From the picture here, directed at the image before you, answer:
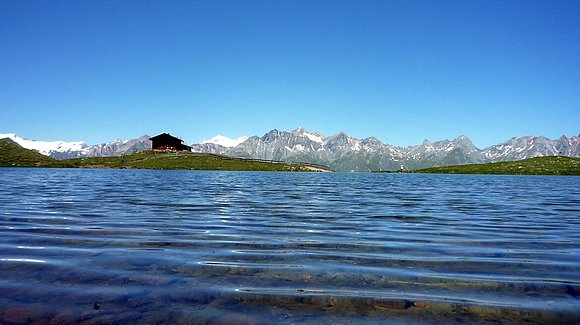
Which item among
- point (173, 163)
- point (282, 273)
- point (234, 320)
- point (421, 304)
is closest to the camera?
point (234, 320)

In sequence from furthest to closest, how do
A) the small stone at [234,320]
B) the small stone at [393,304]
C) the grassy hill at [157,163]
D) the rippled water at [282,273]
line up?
the grassy hill at [157,163] < the small stone at [393,304] < the rippled water at [282,273] < the small stone at [234,320]

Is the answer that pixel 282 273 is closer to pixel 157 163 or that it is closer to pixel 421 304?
pixel 421 304

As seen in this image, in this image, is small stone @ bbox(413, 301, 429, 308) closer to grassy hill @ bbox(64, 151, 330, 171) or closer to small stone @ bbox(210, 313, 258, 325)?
small stone @ bbox(210, 313, 258, 325)

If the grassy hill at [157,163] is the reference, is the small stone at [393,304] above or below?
below

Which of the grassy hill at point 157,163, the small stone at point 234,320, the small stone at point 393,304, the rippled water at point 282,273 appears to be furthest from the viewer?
the grassy hill at point 157,163

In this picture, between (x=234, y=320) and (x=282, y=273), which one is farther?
(x=282, y=273)

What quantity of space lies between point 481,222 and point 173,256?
15720 millimetres

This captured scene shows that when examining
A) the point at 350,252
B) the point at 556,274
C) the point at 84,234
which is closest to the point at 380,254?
the point at 350,252

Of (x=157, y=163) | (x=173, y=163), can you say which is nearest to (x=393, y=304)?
(x=157, y=163)

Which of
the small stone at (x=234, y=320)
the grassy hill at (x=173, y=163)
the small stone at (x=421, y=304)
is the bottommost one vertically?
the small stone at (x=421, y=304)

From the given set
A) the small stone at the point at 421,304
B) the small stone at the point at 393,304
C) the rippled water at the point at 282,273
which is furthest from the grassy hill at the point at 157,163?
the small stone at the point at 421,304

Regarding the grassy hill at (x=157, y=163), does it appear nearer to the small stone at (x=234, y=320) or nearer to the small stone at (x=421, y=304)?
the small stone at (x=234, y=320)

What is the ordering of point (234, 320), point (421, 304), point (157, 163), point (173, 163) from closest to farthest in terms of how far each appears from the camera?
point (234, 320) → point (421, 304) → point (157, 163) → point (173, 163)

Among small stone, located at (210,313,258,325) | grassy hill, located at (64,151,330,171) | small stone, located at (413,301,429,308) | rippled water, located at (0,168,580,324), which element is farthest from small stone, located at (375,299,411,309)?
grassy hill, located at (64,151,330,171)
